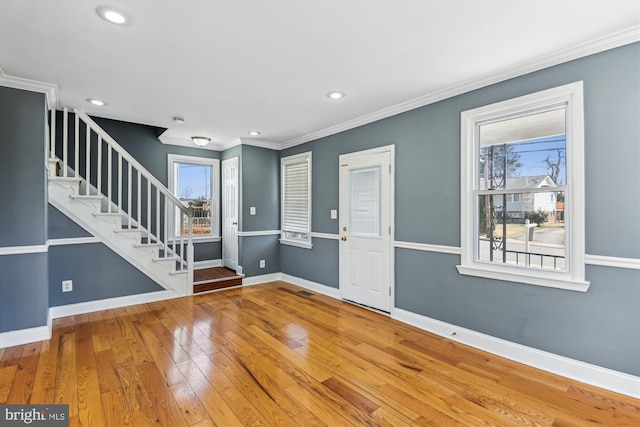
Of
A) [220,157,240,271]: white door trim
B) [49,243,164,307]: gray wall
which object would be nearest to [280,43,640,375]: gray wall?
[220,157,240,271]: white door trim

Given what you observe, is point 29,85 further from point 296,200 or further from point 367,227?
point 367,227

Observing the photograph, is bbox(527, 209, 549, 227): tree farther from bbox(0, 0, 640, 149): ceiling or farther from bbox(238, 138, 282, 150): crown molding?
bbox(238, 138, 282, 150): crown molding

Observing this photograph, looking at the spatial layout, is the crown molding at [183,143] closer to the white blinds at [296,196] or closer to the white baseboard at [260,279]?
the white blinds at [296,196]

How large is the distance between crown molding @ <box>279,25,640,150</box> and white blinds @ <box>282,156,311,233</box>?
1.20 metres

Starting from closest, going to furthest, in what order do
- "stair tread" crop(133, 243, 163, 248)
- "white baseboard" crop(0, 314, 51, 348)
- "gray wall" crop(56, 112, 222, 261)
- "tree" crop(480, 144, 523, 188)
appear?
"tree" crop(480, 144, 523, 188), "white baseboard" crop(0, 314, 51, 348), "stair tread" crop(133, 243, 163, 248), "gray wall" crop(56, 112, 222, 261)

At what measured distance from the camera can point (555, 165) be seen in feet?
8.23

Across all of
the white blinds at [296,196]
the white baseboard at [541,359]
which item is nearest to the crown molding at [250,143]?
the white blinds at [296,196]

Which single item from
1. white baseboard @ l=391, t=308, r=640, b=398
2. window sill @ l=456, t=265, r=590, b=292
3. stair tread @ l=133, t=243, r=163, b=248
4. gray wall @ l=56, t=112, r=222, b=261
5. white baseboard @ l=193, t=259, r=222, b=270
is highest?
gray wall @ l=56, t=112, r=222, b=261

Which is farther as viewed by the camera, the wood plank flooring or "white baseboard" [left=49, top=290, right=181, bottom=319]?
the wood plank flooring

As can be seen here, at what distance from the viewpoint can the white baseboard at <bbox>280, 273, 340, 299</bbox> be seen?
4.57m

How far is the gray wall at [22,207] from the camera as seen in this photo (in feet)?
9.43

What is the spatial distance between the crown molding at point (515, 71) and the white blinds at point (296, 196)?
3.93 ft

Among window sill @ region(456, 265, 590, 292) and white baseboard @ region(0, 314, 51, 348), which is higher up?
window sill @ region(456, 265, 590, 292)

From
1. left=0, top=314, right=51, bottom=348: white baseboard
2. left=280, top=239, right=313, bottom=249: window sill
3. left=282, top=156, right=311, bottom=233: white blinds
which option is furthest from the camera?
left=282, top=156, right=311, bottom=233: white blinds
